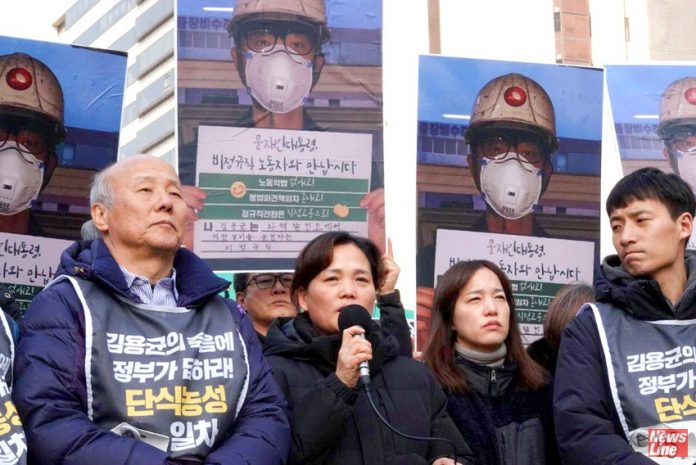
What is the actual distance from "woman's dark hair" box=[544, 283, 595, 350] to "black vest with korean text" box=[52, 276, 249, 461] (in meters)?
1.54

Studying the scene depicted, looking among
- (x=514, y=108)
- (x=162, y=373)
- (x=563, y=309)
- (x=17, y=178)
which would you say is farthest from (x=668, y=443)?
(x=17, y=178)

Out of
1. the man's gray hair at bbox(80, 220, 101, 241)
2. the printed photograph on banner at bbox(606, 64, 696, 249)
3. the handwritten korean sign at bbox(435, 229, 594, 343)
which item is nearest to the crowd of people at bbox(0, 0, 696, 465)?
the man's gray hair at bbox(80, 220, 101, 241)

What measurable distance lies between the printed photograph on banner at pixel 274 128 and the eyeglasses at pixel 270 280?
9cm

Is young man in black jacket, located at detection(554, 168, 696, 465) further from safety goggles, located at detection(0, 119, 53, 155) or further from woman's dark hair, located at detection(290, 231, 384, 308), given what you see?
safety goggles, located at detection(0, 119, 53, 155)

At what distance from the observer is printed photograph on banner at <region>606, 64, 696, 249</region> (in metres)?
6.64

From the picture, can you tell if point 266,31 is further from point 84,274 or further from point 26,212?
point 84,274

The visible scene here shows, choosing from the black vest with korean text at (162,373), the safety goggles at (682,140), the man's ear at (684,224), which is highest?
the safety goggles at (682,140)

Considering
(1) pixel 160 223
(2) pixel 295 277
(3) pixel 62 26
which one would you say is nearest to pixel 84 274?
(1) pixel 160 223

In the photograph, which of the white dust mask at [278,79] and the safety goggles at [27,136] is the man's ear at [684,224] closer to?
the white dust mask at [278,79]

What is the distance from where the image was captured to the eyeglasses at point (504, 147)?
21.0 ft

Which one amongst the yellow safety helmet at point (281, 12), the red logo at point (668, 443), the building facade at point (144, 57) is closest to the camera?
the red logo at point (668, 443)

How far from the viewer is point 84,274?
4.03 m

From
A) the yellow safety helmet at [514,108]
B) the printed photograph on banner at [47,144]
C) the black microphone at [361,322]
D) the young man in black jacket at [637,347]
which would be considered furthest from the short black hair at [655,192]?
Result: the printed photograph on banner at [47,144]

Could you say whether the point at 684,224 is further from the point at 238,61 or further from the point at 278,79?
the point at 238,61
